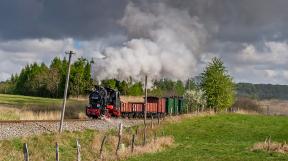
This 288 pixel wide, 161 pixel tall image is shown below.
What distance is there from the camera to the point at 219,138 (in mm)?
38906

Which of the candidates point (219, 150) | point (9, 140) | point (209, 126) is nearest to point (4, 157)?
point (9, 140)

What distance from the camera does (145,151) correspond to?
1045 inches

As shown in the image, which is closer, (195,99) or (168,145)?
(168,145)

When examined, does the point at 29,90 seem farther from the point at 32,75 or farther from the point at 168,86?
the point at 168,86

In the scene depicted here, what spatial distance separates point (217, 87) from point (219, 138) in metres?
31.8

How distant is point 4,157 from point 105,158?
478cm

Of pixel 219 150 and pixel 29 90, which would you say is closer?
pixel 219 150

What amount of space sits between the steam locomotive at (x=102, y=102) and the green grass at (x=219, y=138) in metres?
5.77

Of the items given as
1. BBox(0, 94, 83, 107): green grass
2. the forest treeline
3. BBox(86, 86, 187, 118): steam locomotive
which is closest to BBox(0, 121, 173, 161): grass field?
BBox(86, 86, 187, 118): steam locomotive

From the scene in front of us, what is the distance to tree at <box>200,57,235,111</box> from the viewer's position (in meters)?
69.8

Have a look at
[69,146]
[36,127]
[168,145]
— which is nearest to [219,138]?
[168,145]

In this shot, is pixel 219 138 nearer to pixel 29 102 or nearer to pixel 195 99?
pixel 195 99

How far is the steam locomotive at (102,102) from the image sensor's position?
1699 inches

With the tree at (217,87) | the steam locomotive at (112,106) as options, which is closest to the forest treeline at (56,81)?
the tree at (217,87)
